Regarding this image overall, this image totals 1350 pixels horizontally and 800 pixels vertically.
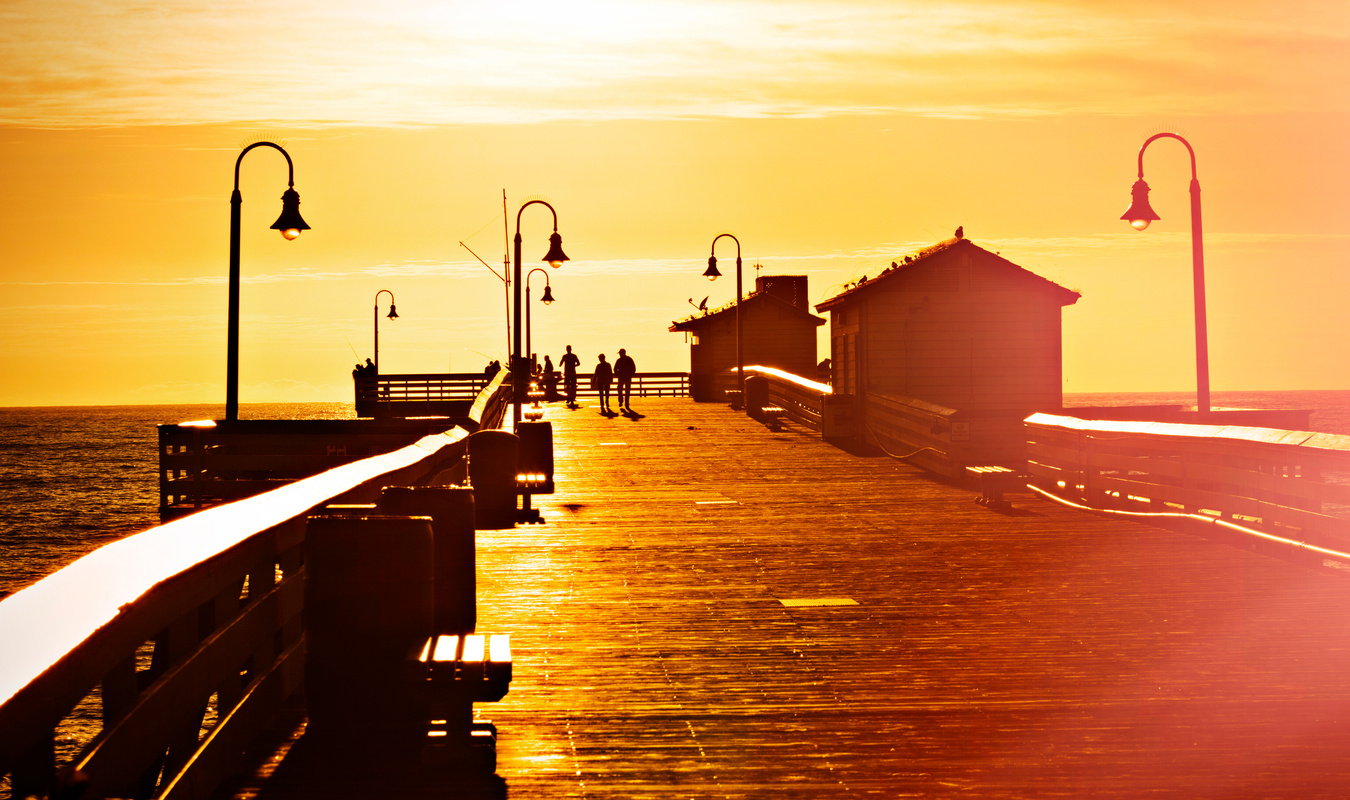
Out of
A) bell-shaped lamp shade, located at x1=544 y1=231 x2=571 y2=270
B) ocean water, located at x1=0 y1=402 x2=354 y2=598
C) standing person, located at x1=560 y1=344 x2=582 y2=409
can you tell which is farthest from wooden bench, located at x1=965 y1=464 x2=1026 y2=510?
standing person, located at x1=560 y1=344 x2=582 y2=409

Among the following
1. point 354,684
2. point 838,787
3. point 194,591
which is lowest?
point 838,787

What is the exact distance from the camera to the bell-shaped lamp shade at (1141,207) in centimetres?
2094

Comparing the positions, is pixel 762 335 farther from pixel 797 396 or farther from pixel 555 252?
pixel 555 252

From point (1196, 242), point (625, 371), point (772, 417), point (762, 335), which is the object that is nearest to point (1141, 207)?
point (1196, 242)

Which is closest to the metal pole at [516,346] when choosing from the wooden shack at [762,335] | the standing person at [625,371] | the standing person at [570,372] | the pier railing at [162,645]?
the pier railing at [162,645]

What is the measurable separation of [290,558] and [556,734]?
2077mm

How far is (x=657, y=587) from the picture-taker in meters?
11.5

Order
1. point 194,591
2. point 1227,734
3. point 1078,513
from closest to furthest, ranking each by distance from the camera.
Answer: point 194,591, point 1227,734, point 1078,513

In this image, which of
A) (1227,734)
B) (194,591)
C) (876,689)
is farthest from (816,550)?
(194,591)

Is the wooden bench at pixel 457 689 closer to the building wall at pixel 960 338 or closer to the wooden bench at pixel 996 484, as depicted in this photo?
the wooden bench at pixel 996 484

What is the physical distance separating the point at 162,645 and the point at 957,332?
2663cm

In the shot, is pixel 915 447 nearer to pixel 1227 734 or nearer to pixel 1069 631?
pixel 1069 631

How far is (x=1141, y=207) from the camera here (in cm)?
2098

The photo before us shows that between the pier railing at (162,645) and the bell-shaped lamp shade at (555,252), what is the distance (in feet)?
59.6
